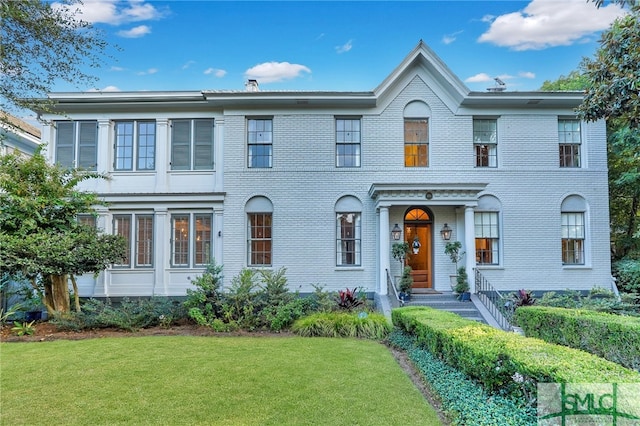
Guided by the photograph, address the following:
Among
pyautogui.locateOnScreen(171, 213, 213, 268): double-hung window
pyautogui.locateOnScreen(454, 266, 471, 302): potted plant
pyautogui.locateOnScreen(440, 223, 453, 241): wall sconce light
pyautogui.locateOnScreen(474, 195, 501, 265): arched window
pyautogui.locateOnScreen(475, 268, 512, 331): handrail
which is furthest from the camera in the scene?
pyautogui.locateOnScreen(171, 213, 213, 268): double-hung window

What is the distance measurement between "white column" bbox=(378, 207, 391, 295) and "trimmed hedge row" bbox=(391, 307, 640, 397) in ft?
16.5

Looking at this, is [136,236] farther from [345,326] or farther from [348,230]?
[345,326]

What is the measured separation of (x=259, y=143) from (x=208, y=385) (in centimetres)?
874

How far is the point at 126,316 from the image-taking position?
10.1m

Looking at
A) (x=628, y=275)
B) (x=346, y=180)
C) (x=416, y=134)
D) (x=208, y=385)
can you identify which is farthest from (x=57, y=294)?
(x=628, y=275)

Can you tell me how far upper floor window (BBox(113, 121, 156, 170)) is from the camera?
12914 mm

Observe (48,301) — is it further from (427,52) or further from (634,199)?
(634,199)

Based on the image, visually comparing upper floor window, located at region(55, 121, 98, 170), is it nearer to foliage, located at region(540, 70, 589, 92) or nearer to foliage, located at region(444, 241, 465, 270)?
foliage, located at region(444, 241, 465, 270)

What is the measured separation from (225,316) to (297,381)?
4.91 m

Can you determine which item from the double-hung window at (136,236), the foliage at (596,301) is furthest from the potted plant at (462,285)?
the double-hung window at (136,236)

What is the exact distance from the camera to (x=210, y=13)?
11438 millimetres

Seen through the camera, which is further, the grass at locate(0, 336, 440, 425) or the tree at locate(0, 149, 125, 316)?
the tree at locate(0, 149, 125, 316)

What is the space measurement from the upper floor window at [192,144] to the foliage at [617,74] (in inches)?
434

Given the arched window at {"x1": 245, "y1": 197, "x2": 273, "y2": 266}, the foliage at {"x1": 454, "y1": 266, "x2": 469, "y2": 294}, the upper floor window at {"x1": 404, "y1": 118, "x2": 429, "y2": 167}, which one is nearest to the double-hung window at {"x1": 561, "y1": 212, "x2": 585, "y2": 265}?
the foliage at {"x1": 454, "y1": 266, "x2": 469, "y2": 294}
